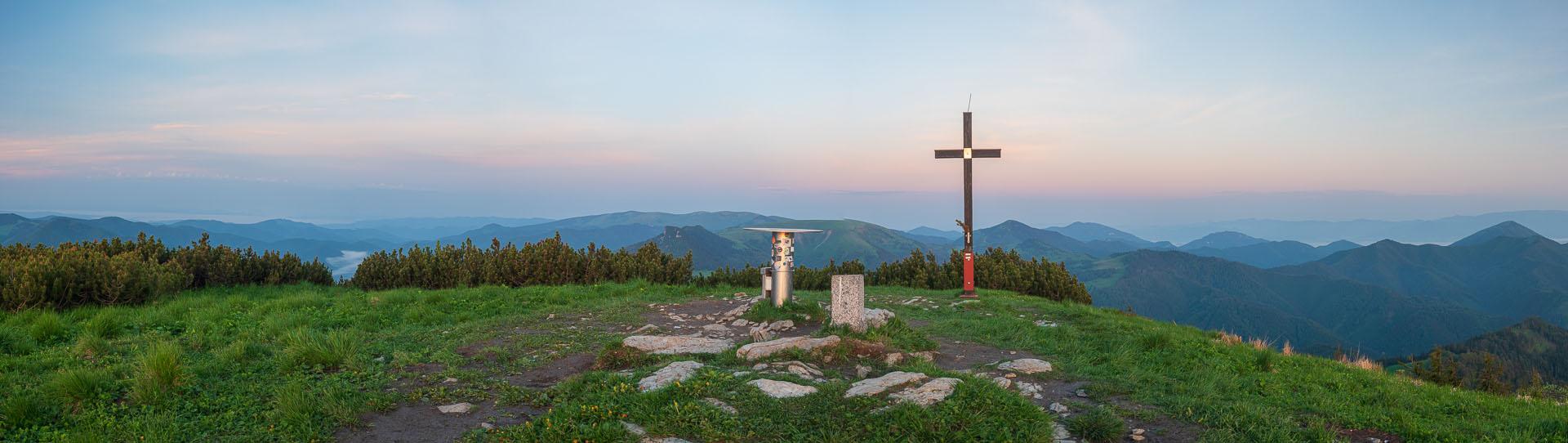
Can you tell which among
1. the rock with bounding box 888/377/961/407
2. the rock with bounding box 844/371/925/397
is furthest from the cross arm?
the rock with bounding box 888/377/961/407

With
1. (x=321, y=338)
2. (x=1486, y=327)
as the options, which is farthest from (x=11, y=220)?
(x=1486, y=327)

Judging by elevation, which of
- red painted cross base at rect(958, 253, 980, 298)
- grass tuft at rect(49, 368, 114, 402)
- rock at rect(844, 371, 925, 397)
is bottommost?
red painted cross base at rect(958, 253, 980, 298)

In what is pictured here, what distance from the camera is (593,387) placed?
6668 mm

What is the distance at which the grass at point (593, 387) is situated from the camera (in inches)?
221

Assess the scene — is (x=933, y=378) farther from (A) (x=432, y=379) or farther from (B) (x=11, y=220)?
(B) (x=11, y=220)

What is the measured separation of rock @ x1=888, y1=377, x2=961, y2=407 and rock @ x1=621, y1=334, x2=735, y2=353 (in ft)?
10.0

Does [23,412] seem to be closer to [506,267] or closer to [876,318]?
[876,318]

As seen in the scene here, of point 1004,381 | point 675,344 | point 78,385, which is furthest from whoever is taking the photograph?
point 675,344

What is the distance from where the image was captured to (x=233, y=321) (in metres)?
11.0

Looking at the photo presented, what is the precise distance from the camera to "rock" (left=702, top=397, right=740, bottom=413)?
19.4 ft

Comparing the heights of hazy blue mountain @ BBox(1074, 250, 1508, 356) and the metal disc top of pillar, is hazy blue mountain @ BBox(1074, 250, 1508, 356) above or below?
below

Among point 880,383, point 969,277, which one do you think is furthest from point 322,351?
point 969,277

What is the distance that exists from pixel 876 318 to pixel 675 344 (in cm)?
323

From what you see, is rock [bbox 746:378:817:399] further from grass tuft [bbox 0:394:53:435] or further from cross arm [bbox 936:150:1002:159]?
cross arm [bbox 936:150:1002:159]
